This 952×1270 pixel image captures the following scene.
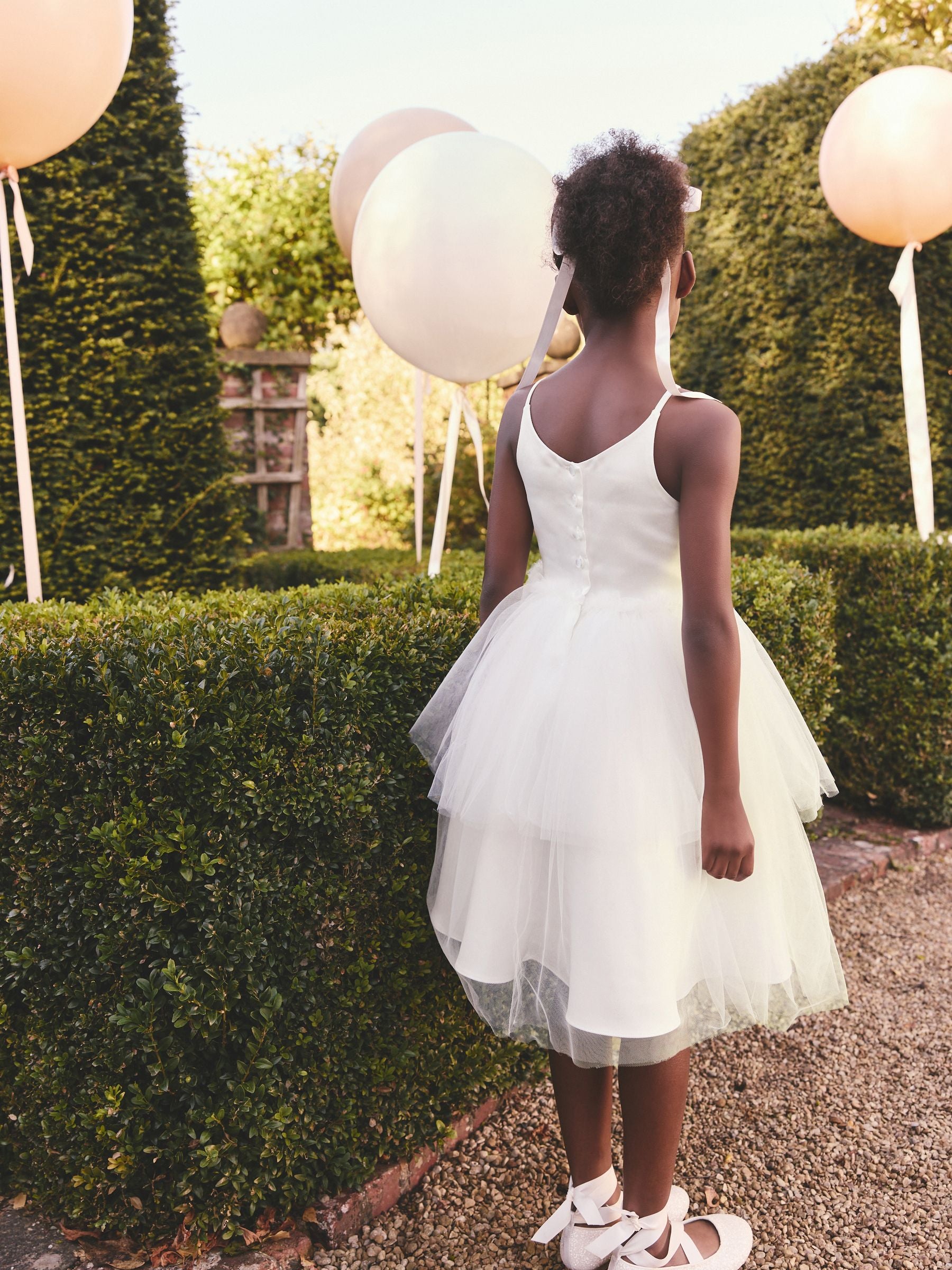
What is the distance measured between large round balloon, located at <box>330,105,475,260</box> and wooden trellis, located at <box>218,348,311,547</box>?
4.05 metres

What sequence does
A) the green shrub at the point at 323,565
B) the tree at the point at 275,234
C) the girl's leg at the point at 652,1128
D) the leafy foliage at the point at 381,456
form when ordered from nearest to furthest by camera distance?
the girl's leg at the point at 652,1128, the green shrub at the point at 323,565, the leafy foliage at the point at 381,456, the tree at the point at 275,234

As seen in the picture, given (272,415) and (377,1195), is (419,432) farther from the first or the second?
(272,415)

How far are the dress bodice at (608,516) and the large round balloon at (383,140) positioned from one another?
267cm

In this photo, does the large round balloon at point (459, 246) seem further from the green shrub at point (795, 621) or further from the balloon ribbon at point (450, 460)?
the green shrub at point (795, 621)

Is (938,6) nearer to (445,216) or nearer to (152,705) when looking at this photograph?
(445,216)

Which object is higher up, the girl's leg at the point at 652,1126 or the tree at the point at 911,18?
the tree at the point at 911,18

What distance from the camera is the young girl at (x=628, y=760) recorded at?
5.14 feet

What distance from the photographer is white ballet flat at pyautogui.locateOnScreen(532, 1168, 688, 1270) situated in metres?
1.88

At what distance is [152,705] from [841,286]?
19.9ft

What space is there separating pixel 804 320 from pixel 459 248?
15.1 feet

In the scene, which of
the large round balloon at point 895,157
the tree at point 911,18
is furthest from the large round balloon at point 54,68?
the tree at point 911,18

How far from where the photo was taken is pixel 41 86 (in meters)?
2.76

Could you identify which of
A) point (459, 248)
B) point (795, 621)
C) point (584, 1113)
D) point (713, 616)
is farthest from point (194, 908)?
point (795, 621)

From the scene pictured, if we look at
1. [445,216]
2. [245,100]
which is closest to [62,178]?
[445,216]
